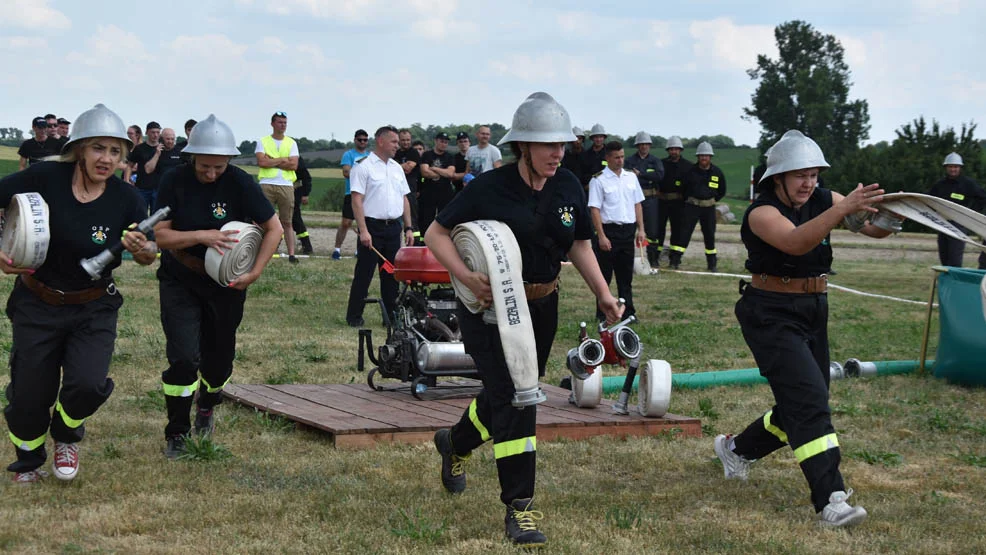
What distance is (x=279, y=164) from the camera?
17.6 m

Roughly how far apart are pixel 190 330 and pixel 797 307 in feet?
10.9

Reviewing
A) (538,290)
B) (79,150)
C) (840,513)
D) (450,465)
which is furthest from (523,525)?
(79,150)

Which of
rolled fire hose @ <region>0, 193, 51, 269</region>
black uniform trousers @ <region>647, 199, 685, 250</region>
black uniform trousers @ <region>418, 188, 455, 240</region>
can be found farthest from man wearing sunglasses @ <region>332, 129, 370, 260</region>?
rolled fire hose @ <region>0, 193, 51, 269</region>

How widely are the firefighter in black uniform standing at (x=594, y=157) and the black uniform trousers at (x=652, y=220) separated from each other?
190 cm

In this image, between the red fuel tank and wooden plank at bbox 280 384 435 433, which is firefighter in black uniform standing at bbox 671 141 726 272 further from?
wooden plank at bbox 280 384 435 433

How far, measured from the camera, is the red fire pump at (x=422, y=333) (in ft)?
28.2

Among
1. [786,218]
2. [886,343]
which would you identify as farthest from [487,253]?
[886,343]

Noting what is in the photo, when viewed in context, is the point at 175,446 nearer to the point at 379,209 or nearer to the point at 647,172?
the point at 379,209

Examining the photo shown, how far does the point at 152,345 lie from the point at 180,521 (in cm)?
587

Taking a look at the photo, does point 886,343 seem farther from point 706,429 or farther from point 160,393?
point 160,393

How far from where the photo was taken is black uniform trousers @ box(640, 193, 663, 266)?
65.8 feet

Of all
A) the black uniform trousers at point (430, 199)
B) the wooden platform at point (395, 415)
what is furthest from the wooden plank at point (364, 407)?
the black uniform trousers at point (430, 199)

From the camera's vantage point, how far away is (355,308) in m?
Answer: 13.1

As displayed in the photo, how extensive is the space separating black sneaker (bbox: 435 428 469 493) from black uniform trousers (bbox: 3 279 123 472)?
1.75 meters
